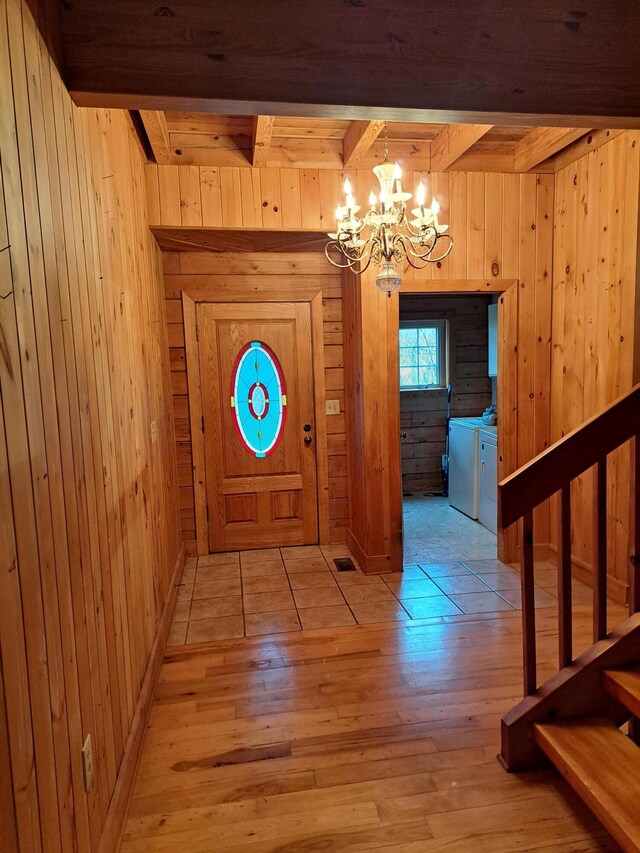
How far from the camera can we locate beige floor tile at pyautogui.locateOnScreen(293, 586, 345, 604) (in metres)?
3.20

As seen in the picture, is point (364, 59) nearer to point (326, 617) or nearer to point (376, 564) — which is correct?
point (326, 617)

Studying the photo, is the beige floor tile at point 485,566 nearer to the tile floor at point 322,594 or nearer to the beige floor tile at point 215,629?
the tile floor at point 322,594

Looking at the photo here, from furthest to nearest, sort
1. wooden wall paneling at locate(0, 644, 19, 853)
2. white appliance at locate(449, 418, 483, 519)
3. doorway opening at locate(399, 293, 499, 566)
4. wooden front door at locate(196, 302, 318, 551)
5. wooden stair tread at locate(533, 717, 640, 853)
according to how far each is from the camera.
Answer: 1. doorway opening at locate(399, 293, 499, 566)
2. white appliance at locate(449, 418, 483, 519)
3. wooden front door at locate(196, 302, 318, 551)
4. wooden stair tread at locate(533, 717, 640, 853)
5. wooden wall paneling at locate(0, 644, 19, 853)

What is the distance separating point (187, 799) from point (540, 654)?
5.68 ft

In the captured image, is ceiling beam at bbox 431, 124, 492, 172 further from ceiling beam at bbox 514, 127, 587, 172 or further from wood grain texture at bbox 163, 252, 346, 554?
wood grain texture at bbox 163, 252, 346, 554

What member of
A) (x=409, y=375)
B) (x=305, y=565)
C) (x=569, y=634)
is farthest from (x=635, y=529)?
(x=409, y=375)

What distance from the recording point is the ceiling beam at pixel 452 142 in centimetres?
277

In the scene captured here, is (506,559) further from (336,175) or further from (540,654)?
(336,175)

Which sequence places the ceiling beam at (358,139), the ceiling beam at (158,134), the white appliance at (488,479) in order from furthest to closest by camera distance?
1. the white appliance at (488,479)
2. the ceiling beam at (358,139)
3. the ceiling beam at (158,134)

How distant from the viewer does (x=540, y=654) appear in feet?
8.36

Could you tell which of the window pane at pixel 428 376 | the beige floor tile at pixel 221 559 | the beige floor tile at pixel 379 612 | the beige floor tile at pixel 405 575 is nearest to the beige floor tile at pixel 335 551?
the beige floor tile at pixel 405 575

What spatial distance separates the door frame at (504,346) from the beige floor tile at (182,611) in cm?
165

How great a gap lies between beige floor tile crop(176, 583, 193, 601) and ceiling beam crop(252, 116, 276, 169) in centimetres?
275

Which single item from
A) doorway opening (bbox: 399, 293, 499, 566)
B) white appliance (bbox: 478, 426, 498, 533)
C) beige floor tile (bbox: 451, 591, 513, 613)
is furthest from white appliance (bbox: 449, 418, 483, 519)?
beige floor tile (bbox: 451, 591, 513, 613)
